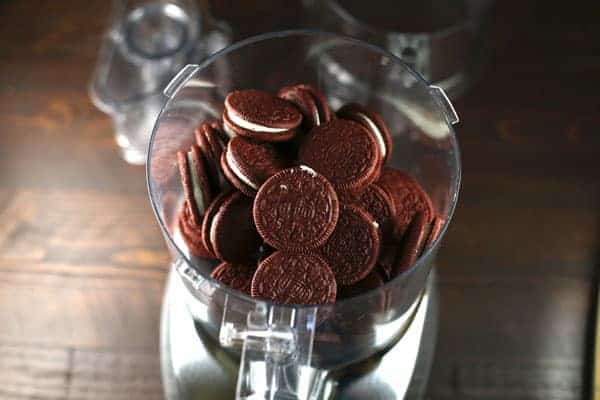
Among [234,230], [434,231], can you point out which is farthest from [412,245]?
[234,230]

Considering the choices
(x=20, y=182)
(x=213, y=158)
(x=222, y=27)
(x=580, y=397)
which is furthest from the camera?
(x=222, y=27)

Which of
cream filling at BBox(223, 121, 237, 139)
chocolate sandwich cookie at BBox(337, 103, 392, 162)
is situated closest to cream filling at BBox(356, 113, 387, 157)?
chocolate sandwich cookie at BBox(337, 103, 392, 162)

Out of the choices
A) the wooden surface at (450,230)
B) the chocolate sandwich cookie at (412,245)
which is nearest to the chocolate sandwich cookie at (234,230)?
the chocolate sandwich cookie at (412,245)

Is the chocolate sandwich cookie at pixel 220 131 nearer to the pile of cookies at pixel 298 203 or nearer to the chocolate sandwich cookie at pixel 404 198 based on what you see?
the pile of cookies at pixel 298 203

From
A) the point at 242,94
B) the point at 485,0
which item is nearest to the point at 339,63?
the point at 242,94

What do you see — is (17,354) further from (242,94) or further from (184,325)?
(242,94)

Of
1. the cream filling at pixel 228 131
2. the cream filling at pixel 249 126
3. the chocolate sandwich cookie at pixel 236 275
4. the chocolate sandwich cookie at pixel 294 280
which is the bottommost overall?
the chocolate sandwich cookie at pixel 236 275

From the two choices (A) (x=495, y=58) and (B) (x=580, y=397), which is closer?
(B) (x=580, y=397)
